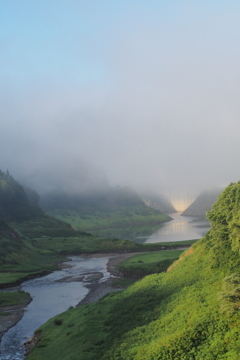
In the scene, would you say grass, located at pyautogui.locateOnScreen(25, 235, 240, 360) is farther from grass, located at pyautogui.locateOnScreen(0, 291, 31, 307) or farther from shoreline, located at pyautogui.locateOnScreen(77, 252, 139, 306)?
grass, located at pyautogui.locateOnScreen(0, 291, 31, 307)

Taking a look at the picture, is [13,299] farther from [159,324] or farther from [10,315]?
[159,324]

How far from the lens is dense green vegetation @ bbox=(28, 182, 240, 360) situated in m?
28.7

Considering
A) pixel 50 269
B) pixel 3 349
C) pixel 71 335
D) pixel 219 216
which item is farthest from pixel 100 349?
pixel 50 269

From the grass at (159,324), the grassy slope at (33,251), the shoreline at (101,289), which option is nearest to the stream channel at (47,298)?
the shoreline at (101,289)

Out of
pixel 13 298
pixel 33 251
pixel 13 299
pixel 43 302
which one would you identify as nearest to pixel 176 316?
pixel 43 302

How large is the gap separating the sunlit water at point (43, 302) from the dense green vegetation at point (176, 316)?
15.4 feet

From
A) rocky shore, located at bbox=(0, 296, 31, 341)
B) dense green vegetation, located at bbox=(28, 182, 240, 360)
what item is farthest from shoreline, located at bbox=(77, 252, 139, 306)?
dense green vegetation, located at bbox=(28, 182, 240, 360)

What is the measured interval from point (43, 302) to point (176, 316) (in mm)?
52703

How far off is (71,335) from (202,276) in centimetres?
2062

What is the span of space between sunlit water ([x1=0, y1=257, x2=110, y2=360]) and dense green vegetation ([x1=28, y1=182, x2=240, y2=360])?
4705mm

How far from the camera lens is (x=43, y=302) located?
8062 centimetres

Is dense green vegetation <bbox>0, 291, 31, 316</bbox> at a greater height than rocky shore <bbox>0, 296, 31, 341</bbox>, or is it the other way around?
dense green vegetation <bbox>0, 291, 31, 316</bbox>

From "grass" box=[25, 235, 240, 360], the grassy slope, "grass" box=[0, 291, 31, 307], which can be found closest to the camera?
"grass" box=[25, 235, 240, 360]

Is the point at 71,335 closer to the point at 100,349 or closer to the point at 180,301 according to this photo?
the point at 100,349
